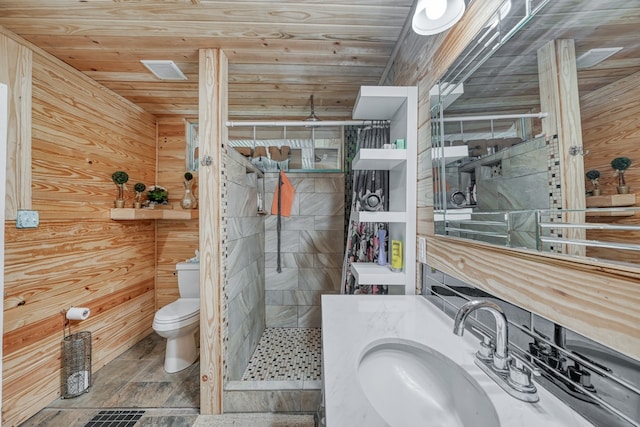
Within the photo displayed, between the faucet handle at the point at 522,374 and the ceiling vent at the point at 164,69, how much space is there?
2450 mm

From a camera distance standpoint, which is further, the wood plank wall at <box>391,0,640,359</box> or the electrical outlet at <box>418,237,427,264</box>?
the electrical outlet at <box>418,237,427,264</box>

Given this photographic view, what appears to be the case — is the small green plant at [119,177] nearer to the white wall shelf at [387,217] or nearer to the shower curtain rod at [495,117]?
the white wall shelf at [387,217]

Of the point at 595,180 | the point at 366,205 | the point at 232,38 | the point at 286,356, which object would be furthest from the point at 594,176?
the point at 286,356

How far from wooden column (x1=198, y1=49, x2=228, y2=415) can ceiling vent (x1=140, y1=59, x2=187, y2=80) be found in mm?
526

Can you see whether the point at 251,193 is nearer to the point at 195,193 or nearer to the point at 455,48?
the point at 195,193

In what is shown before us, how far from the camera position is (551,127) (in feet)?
1.94

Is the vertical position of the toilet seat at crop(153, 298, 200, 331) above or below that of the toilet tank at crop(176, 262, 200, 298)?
below

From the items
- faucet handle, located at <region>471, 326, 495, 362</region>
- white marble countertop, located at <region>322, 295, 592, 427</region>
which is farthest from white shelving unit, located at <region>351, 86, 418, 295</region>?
faucet handle, located at <region>471, 326, 495, 362</region>

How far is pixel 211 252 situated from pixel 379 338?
1.15 m

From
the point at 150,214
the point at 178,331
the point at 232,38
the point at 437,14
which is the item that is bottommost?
the point at 178,331

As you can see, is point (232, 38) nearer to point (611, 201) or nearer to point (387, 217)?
point (387, 217)

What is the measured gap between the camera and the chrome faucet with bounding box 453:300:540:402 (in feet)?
2.03

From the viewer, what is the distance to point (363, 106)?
158cm

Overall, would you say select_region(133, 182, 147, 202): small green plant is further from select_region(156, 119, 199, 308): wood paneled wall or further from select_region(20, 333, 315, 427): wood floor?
select_region(20, 333, 315, 427): wood floor
